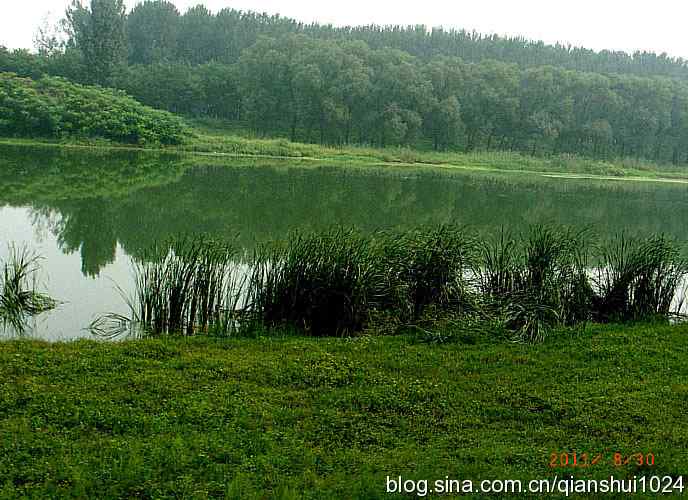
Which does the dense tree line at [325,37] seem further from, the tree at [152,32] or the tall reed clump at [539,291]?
the tall reed clump at [539,291]

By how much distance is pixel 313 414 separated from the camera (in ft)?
15.9

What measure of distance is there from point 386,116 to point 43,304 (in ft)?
177

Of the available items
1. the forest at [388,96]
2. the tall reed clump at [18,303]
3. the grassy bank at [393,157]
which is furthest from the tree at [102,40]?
the tall reed clump at [18,303]

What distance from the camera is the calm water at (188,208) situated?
1038 centimetres

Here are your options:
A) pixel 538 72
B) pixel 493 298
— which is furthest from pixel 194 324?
pixel 538 72

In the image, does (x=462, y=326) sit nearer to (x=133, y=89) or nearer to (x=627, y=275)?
(x=627, y=275)

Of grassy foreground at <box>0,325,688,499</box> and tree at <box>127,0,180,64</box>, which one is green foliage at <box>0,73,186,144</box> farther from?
tree at <box>127,0,180,64</box>

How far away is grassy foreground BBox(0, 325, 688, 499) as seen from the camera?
384cm

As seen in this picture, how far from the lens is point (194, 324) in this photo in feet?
24.9
